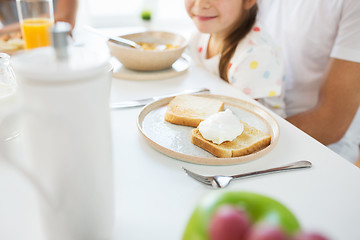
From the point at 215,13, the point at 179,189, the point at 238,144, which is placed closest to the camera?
the point at 179,189

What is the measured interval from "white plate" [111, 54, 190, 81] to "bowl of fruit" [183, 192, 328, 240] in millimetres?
804

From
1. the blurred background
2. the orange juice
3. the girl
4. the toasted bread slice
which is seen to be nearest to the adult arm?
the girl

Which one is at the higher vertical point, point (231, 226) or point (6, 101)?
point (231, 226)

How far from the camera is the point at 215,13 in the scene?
1.28m

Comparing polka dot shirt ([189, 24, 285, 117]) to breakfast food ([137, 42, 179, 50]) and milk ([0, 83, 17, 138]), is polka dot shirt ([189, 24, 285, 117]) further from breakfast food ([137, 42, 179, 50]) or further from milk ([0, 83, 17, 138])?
milk ([0, 83, 17, 138])

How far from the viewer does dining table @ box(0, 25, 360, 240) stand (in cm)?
48

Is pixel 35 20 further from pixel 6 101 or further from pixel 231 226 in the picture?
pixel 231 226

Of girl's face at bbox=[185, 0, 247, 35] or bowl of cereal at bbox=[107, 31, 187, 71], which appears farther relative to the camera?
girl's face at bbox=[185, 0, 247, 35]

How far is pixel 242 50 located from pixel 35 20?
0.73m

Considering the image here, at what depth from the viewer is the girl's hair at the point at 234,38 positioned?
1.27 metres

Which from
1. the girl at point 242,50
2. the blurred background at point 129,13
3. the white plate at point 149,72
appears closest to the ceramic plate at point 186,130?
the white plate at point 149,72

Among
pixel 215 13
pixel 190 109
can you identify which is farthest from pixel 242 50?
pixel 190 109

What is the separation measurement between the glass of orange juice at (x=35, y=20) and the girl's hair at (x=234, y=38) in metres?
0.65

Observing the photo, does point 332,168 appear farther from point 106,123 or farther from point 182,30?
point 182,30
